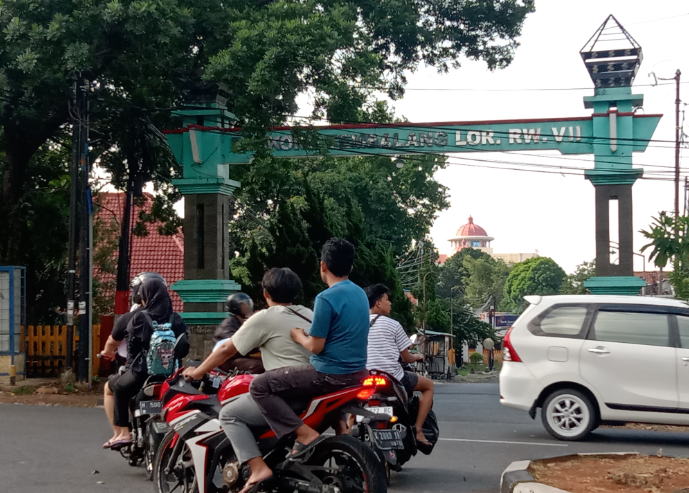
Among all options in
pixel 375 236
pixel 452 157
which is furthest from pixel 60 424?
pixel 375 236

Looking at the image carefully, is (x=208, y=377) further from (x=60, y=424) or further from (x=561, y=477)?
(x=60, y=424)

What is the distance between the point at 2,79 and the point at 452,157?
8534 mm

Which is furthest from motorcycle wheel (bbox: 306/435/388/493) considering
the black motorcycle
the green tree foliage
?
the green tree foliage

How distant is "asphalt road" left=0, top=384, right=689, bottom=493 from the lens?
7449 millimetres

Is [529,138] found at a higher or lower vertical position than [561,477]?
higher

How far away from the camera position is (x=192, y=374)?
5.96 m

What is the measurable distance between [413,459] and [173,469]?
11.0ft

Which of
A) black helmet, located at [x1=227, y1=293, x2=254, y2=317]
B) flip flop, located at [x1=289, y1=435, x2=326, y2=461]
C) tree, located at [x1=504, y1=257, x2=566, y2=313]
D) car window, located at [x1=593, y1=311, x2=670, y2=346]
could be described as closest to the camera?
flip flop, located at [x1=289, y1=435, x2=326, y2=461]

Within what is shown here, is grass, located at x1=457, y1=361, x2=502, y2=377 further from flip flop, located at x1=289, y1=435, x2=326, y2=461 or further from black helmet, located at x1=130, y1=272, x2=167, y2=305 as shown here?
flip flop, located at x1=289, y1=435, x2=326, y2=461

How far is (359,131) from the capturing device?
17.3 meters

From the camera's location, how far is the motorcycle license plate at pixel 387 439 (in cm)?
564

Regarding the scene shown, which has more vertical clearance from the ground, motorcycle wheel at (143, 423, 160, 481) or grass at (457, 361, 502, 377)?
motorcycle wheel at (143, 423, 160, 481)

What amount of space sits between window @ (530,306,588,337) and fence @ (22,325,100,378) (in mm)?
10346

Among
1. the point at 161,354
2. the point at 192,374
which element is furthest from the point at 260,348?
Result: the point at 161,354
